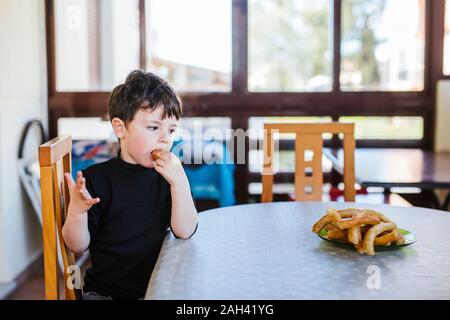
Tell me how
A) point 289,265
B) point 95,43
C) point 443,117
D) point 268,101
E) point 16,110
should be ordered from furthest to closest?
point 95,43 < point 268,101 < point 443,117 < point 16,110 < point 289,265

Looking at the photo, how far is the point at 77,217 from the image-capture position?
1303 mm

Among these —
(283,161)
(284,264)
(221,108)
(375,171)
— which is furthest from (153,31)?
(284,264)

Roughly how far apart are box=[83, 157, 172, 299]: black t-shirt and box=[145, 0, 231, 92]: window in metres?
2.25

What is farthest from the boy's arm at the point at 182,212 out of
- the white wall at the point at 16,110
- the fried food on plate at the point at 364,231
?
the white wall at the point at 16,110

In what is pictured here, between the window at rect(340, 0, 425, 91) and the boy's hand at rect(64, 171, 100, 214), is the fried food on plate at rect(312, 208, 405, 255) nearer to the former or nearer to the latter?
the boy's hand at rect(64, 171, 100, 214)

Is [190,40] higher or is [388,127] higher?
[190,40]

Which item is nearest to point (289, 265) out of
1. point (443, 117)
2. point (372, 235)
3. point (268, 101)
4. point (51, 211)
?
point (372, 235)

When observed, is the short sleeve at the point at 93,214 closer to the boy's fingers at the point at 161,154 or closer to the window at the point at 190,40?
the boy's fingers at the point at 161,154

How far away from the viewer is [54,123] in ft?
11.9

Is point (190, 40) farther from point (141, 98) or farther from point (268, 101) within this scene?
point (141, 98)

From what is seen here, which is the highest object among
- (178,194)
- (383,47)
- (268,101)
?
(383,47)

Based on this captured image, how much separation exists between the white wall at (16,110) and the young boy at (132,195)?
5.20 ft

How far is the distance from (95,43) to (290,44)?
4.19ft

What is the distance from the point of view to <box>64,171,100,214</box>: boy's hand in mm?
1201
